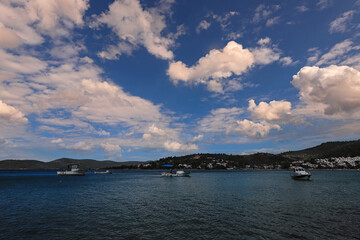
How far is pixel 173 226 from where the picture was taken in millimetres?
26516

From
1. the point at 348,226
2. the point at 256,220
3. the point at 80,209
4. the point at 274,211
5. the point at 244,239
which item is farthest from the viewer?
the point at 80,209

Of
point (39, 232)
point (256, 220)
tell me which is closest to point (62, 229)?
point (39, 232)

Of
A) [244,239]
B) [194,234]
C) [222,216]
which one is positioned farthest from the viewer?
[222,216]

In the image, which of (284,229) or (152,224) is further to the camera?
(152,224)

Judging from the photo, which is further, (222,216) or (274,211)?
(274,211)

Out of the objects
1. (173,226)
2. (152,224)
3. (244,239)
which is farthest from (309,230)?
(152,224)

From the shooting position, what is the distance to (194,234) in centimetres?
2341

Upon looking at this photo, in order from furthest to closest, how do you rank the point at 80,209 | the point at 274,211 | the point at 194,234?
1. the point at 80,209
2. the point at 274,211
3. the point at 194,234

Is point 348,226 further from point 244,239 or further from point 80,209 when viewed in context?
point 80,209

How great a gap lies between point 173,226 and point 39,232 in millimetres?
16474

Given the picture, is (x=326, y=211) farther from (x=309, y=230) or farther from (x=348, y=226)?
(x=309, y=230)

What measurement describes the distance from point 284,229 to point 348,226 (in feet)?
28.7

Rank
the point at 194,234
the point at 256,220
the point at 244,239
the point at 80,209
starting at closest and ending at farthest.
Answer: the point at 244,239
the point at 194,234
the point at 256,220
the point at 80,209

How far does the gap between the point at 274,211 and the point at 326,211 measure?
347 inches
